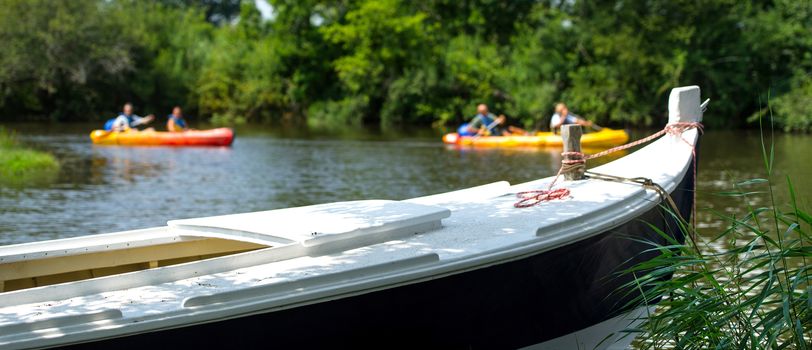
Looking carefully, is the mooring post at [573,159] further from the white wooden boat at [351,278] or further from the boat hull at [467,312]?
the boat hull at [467,312]

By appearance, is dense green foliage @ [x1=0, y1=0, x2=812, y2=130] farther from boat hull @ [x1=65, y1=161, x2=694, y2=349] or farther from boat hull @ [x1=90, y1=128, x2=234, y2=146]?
boat hull @ [x1=65, y1=161, x2=694, y2=349]

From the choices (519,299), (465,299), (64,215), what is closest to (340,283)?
(465,299)

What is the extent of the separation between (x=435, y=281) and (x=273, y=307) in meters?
0.93

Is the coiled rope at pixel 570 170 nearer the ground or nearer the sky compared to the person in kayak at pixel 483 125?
nearer the sky

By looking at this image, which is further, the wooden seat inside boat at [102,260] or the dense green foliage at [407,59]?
the dense green foliage at [407,59]

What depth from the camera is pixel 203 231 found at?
6070mm

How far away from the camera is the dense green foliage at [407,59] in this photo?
3722cm

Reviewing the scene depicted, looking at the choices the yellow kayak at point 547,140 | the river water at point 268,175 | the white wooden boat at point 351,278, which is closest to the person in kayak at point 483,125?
the yellow kayak at point 547,140

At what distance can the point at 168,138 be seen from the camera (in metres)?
27.4

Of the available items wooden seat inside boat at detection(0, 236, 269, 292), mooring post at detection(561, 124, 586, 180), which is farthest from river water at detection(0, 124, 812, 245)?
wooden seat inside boat at detection(0, 236, 269, 292)

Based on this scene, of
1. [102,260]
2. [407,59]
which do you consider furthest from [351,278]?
[407,59]

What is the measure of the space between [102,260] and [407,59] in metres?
39.8

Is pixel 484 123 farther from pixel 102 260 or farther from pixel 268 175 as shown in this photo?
pixel 102 260

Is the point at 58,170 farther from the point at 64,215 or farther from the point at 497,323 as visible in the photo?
the point at 497,323
